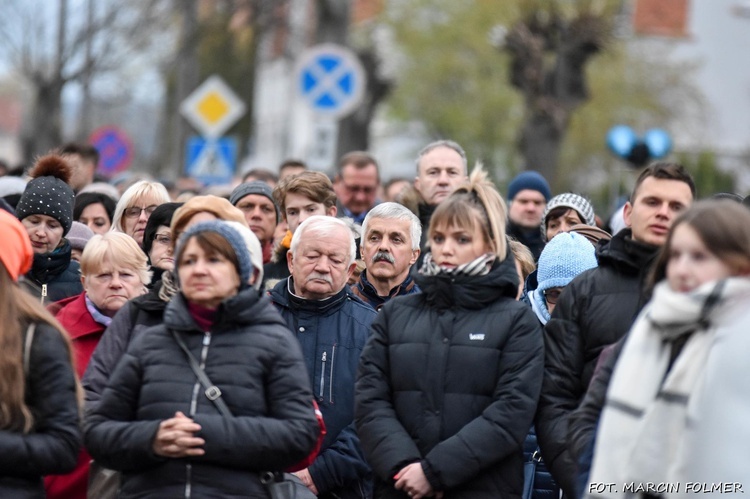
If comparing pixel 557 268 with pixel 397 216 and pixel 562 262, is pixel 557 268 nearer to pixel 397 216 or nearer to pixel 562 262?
pixel 562 262

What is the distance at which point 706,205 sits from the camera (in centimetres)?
471

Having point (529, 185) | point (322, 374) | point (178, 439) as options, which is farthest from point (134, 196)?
point (529, 185)

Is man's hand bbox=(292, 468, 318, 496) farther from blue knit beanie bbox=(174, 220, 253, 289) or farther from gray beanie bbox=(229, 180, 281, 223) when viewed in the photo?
gray beanie bbox=(229, 180, 281, 223)

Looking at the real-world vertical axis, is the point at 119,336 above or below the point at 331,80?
below

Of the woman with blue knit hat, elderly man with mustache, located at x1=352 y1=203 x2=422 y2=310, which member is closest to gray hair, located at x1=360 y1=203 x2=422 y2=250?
elderly man with mustache, located at x1=352 y1=203 x2=422 y2=310

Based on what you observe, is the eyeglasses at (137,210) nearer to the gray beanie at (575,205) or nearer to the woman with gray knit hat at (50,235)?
the woman with gray knit hat at (50,235)

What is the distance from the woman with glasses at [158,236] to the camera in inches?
301

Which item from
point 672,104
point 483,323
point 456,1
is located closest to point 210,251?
point 483,323

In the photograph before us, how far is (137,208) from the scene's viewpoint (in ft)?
28.4

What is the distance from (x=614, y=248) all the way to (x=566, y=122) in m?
20.9

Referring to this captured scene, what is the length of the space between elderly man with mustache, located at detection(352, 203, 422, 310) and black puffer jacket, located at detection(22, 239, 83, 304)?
5.45 ft

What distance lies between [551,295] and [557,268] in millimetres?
156

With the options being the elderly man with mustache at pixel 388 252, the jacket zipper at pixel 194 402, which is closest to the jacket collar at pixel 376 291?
the elderly man with mustache at pixel 388 252

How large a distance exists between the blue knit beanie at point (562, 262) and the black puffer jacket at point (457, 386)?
107 centimetres
